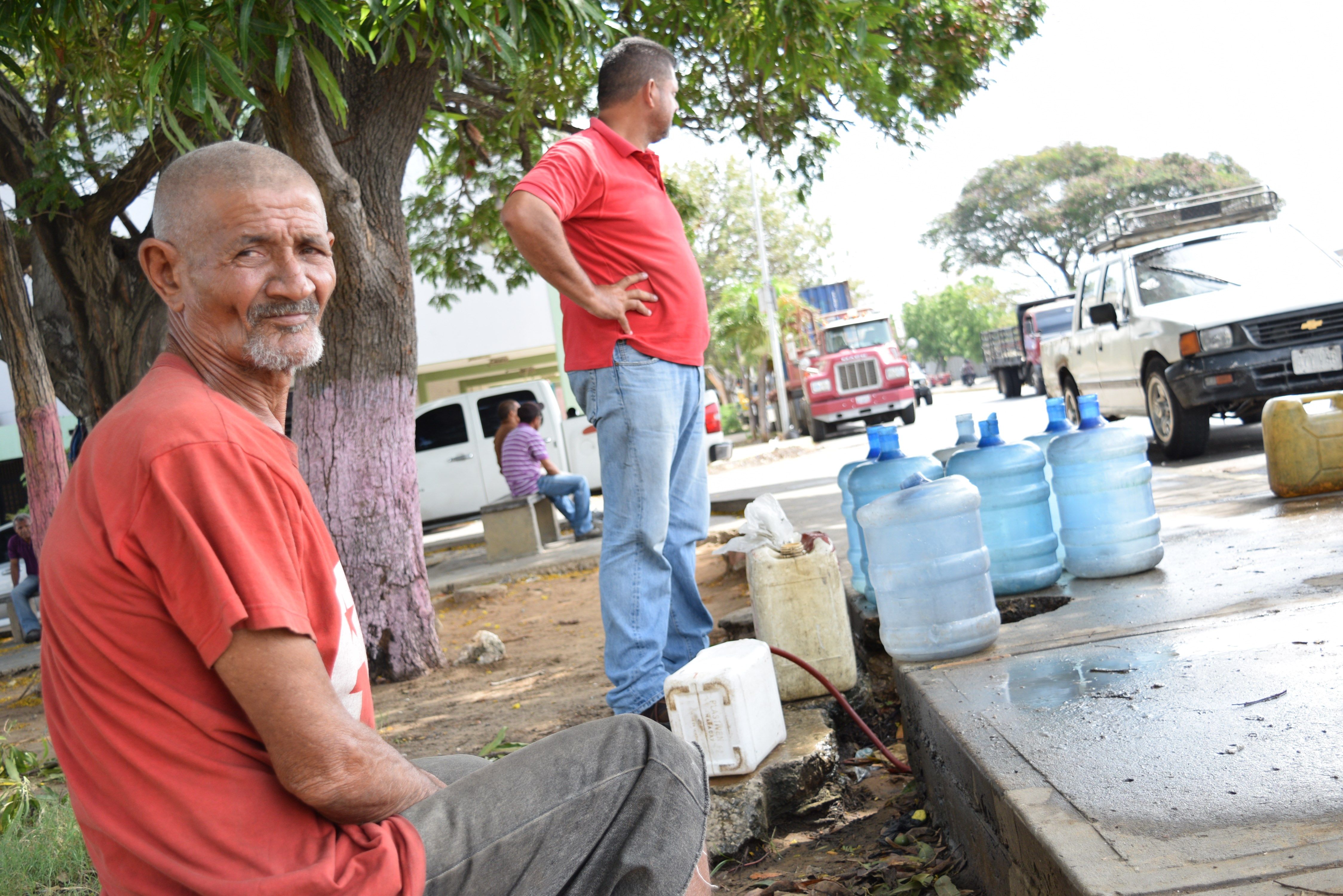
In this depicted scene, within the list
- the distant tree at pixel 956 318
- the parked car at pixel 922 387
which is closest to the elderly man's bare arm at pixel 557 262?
the parked car at pixel 922 387

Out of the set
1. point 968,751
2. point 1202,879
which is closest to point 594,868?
point 1202,879

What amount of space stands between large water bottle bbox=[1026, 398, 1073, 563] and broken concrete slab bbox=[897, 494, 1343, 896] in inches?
18.6

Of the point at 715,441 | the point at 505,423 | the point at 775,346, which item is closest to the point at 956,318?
the point at 775,346

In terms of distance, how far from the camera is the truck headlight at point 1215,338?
8.02 meters

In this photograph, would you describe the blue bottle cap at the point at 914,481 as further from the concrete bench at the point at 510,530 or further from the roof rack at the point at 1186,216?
the roof rack at the point at 1186,216

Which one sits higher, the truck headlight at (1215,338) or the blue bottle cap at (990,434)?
the truck headlight at (1215,338)

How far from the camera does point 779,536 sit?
12.1 ft

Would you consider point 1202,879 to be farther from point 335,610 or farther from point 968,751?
point 335,610

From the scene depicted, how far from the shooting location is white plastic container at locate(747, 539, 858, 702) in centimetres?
362

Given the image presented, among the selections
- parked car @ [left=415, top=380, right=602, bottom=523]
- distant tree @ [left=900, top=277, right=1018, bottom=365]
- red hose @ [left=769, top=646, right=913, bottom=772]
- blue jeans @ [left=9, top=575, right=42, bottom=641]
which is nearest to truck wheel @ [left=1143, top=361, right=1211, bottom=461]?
red hose @ [left=769, top=646, right=913, bottom=772]

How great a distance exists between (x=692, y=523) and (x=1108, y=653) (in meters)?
1.36

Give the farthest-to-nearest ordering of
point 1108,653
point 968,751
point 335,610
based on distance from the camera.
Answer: point 1108,653
point 968,751
point 335,610

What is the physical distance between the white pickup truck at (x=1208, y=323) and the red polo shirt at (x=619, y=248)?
600 centimetres

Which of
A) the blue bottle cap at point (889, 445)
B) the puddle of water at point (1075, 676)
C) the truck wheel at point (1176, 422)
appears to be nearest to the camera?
the puddle of water at point (1075, 676)
